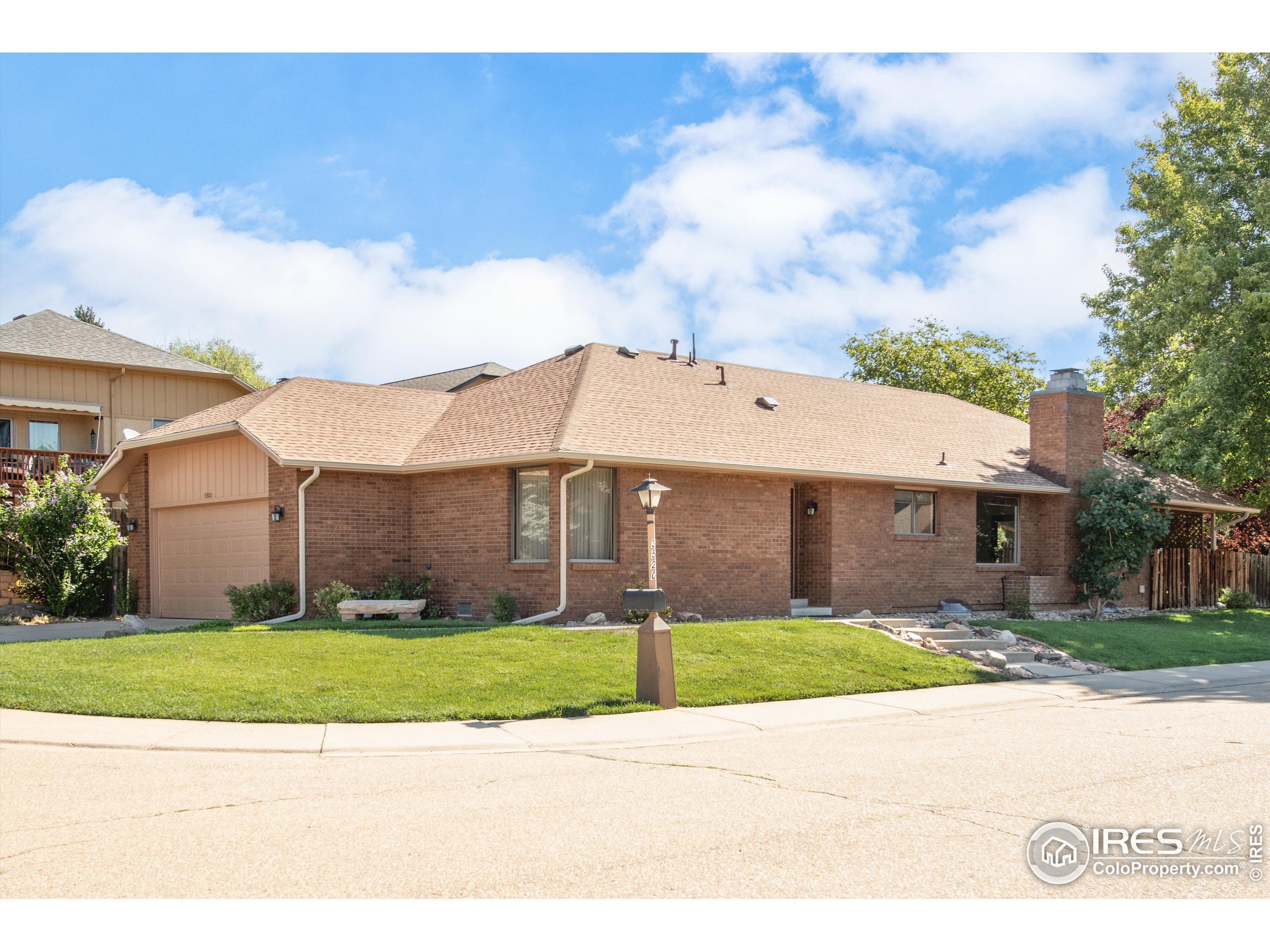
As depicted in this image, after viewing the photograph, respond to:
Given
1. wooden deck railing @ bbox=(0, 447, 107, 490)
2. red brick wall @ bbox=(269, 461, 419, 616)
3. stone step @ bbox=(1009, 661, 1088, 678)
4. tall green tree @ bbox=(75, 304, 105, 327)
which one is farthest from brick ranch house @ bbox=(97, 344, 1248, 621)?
tall green tree @ bbox=(75, 304, 105, 327)

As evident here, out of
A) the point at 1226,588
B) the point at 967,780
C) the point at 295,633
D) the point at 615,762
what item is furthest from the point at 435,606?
the point at 1226,588

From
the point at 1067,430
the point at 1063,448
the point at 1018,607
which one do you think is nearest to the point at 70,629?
the point at 1018,607

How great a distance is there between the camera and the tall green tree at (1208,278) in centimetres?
2367

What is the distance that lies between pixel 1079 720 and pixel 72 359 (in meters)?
27.2

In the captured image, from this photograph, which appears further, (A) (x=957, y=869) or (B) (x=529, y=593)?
(B) (x=529, y=593)

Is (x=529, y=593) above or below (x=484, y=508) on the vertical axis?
below

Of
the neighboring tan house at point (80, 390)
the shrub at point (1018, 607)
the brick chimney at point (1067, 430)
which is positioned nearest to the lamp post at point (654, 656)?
the shrub at point (1018, 607)

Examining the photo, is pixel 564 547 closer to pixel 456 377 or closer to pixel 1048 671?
pixel 1048 671

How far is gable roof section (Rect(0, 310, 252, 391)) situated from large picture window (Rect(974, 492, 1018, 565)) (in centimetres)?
2132

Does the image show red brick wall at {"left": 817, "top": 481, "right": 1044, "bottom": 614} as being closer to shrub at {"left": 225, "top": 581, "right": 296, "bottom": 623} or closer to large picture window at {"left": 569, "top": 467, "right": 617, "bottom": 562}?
large picture window at {"left": 569, "top": 467, "right": 617, "bottom": 562}

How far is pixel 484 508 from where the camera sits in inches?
723

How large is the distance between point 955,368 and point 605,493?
99.1 ft

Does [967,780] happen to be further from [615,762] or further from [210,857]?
[210,857]

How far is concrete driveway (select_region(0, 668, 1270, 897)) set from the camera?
5227 mm
